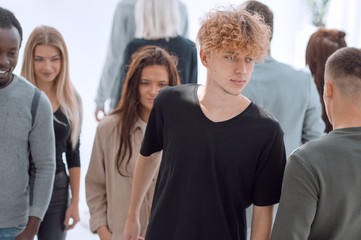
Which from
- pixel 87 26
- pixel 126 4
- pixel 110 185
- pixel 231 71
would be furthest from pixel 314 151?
pixel 87 26

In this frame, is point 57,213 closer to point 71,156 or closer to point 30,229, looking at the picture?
point 71,156

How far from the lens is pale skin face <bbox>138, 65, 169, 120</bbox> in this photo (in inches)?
80.1

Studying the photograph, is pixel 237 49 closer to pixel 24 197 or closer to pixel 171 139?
pixel 171 139

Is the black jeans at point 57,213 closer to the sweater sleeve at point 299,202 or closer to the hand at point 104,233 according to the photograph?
the hand at point 104,233

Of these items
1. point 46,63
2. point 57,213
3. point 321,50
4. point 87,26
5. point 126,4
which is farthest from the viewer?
point 87,26

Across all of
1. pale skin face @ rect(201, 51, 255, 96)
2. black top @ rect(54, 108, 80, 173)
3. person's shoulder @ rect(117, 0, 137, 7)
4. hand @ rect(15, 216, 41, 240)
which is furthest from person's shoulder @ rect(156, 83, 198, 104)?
person's shoulder @ rect(117, 0, 137, 7)

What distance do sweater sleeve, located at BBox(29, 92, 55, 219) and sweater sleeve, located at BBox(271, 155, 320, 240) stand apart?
0.85 metres

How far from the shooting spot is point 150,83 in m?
2.06

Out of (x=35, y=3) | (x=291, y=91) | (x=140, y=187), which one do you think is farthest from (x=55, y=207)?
(x=35, y=3)

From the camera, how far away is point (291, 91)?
2.01 metres

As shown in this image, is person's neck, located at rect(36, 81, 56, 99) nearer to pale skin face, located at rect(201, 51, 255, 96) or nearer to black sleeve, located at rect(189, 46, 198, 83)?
black sleeve, located at rect(189, 46, 198, 83)

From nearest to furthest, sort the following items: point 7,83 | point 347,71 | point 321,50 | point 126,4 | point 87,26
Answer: point 347,71
point 7,83
point 321,50
point 126,4
point 87,26

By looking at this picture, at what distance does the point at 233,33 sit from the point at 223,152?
13.0 inches

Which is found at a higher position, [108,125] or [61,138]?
[108,125]
